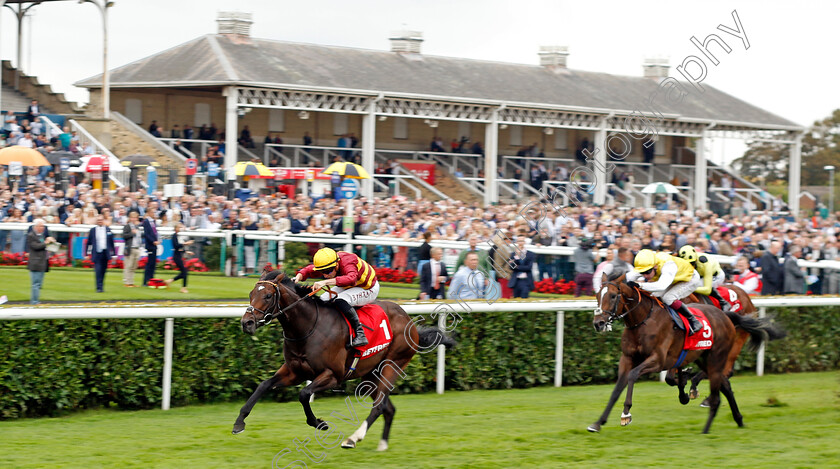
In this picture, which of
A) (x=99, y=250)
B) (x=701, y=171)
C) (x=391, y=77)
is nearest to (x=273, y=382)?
(x=99, y=250)

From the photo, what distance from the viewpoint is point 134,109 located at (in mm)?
26719

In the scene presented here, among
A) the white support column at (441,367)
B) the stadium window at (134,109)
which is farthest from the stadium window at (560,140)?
the white support column at (441,367)

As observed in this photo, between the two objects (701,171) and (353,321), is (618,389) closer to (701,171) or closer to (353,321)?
(353,321)

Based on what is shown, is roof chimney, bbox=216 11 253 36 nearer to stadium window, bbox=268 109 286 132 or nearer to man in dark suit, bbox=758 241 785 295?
stadium window, bbox=268 109 286 132

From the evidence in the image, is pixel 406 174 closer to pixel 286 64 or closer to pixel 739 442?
pixel 286 64

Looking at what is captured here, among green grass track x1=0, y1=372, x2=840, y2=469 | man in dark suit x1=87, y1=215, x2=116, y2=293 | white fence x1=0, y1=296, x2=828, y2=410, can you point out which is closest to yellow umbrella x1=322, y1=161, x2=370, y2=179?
man in dark suit x1=87, y1=215, x2=116, y2=293

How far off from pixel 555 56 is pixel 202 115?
13.0 meters

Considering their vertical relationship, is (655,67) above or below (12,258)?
above

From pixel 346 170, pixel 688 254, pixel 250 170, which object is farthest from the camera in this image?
pixel 250 170

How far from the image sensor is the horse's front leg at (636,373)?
21.0 feet

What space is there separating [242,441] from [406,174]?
21360 mm

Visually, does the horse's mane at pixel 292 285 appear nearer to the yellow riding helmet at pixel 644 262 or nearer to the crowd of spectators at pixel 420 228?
the yellow riding helmet at pixel 644 262

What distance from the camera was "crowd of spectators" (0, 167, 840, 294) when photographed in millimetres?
12602

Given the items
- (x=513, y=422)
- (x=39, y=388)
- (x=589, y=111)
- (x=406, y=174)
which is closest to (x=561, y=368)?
(x=513, y=422)
